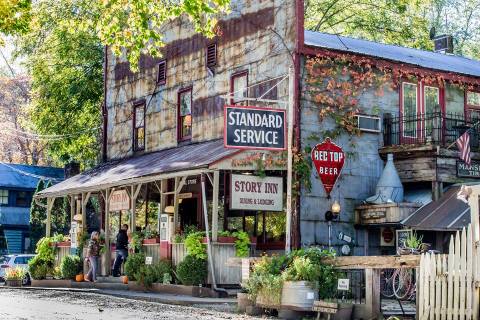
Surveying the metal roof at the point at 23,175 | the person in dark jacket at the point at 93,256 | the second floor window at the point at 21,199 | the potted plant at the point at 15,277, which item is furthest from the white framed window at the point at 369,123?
the second floor window at the point at 21,199

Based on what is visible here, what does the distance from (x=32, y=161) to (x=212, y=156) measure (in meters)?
44.5

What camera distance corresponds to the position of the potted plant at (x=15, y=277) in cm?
3030

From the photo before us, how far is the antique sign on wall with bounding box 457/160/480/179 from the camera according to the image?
942 inches

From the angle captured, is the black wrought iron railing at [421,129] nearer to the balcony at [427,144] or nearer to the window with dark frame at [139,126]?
the balcony at [427,144]

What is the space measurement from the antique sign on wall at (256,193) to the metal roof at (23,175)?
1297 inches

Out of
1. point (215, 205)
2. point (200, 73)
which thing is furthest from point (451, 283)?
point (200, 73)

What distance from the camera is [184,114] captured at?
2873 cm

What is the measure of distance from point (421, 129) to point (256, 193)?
583 cm

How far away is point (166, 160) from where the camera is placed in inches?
1035

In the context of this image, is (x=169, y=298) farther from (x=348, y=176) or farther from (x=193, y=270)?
(x=348, y=176)

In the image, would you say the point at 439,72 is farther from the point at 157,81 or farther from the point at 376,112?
the point at 157,81

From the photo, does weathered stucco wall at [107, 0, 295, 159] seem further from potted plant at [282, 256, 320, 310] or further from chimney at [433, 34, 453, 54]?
chimney at [433, 34, 453, 54]

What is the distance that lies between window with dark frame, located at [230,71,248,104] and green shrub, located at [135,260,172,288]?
539cm

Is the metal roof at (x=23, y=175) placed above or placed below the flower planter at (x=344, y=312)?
above
